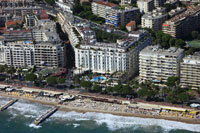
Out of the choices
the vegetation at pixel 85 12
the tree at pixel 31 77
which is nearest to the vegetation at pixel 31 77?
the tree at pixel 31 77

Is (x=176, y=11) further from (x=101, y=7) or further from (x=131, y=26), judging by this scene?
(x=101, y=7)

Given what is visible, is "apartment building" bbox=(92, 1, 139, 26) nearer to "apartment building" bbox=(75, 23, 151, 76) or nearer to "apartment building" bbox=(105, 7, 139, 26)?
"apartment building" bbox=(105, 7, 139, 26)

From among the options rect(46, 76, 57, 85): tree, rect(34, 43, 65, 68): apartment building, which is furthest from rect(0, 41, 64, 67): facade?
rect(46, 76, 57, 85): tree

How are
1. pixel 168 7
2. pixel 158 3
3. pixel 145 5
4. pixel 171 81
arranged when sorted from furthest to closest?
pixel 158 3 → pixel 168 7 → pixel 145 5 → pixel 171 81

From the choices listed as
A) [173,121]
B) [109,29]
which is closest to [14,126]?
[173,121]

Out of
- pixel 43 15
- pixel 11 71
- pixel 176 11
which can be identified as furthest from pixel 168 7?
pixel 11 71

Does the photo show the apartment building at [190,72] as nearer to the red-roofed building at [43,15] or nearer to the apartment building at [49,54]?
the apartment building at [49,54]
